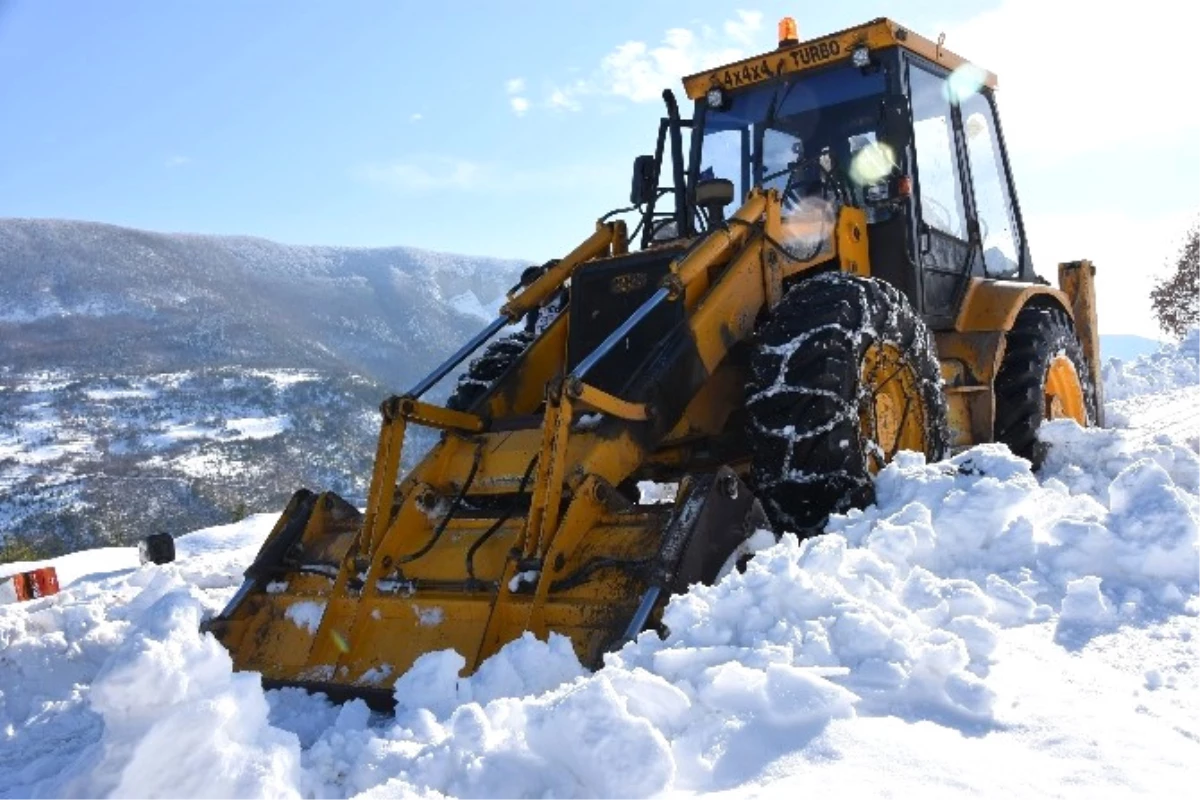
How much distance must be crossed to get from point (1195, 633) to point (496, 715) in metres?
2.04

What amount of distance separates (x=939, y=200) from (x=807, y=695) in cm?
484

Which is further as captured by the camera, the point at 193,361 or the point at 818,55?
the point at 193,361

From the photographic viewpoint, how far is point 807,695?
2516 mm

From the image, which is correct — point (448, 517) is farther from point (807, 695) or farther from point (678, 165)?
point (678, 165)

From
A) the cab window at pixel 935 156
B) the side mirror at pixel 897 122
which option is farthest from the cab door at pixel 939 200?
the side mirror at pixel 897 122

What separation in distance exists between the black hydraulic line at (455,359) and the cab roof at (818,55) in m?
2.11

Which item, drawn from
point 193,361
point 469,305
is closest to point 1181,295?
point 193,361

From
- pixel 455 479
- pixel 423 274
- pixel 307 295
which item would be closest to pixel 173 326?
pixel 307 295

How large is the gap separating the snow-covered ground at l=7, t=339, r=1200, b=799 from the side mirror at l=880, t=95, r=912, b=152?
279cm

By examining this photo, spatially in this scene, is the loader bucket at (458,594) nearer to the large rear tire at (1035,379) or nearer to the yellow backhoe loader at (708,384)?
the yellow backhoe loader at (708,384)

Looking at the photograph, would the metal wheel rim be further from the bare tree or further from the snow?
the snow

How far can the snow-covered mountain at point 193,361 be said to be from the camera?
73938 mm

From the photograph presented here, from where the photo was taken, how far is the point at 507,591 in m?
3.91

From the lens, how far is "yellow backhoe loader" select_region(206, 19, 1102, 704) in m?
3.97
